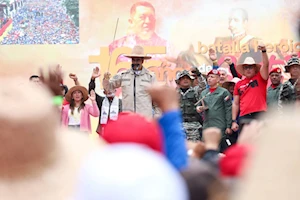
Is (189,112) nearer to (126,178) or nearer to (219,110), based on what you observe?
(219,110)

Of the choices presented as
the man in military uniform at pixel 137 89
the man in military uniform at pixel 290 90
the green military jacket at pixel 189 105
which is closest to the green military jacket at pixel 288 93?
the man in military uniform at pixel 290 90

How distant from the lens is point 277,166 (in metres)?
0.45

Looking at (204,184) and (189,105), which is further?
(189,105)

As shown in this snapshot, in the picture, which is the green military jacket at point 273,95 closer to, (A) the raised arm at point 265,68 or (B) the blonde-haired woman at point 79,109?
(A) the raised arm at point 265,68

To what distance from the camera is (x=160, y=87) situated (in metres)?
1.43

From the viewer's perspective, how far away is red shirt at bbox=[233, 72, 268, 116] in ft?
16.4

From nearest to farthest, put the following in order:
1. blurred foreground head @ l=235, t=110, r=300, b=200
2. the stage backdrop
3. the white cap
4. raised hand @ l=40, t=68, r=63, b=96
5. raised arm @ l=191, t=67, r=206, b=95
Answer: blurred foreground head @ l=235, t=110, r=300, b=200 → the white cap → raised hand @ l=40, t=68, r=63, b=96 → raised arm @ l=191, t=67, r=206, b=95 → the stage backdrop

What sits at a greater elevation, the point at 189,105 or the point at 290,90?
the point at 290,90

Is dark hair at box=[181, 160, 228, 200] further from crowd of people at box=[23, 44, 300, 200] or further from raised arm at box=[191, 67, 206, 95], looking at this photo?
raised arm at box=[191, 67, 206, 95]

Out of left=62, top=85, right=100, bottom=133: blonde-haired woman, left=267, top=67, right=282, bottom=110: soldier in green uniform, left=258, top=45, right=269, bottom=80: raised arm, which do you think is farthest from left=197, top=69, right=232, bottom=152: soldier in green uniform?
left=62, top=85, right=100, bottom=133: blonde-haired woman

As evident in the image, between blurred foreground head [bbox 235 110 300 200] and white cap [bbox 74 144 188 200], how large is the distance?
253mm

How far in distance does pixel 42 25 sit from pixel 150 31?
1996 millimetres

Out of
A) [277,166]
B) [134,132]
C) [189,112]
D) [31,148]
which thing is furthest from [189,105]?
[277,166]

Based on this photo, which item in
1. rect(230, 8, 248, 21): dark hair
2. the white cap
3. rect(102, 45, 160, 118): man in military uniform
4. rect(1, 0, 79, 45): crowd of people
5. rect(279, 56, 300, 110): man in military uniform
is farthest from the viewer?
rect(1, 0, 79, 45): crowd of people
